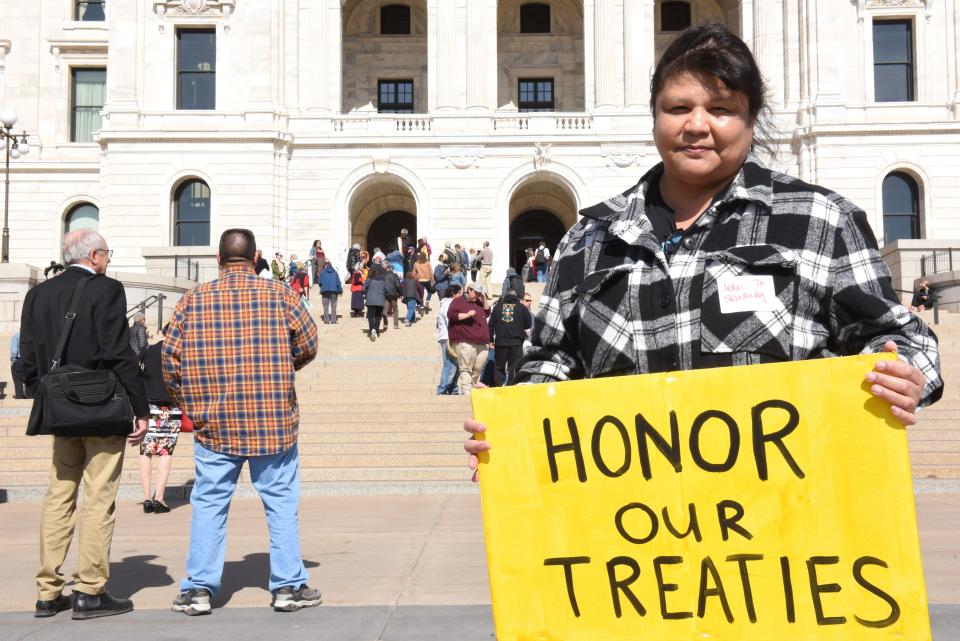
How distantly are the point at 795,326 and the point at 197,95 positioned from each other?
3587 centimetres

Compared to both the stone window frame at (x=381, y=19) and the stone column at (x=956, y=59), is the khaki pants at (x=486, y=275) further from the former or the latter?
the stone column at (x=956, y=59)

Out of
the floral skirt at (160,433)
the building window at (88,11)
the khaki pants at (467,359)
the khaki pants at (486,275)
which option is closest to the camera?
the floral skirt at (160,433)

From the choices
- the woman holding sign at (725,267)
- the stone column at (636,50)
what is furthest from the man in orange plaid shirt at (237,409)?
the stone column at (636,50)

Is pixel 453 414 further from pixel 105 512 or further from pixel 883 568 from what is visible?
pixel 883 568

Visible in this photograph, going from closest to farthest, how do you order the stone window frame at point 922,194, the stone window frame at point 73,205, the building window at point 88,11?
the stone window frame at point 922,194 < the stone window frame at point 73,205 < the building window at point 88,11

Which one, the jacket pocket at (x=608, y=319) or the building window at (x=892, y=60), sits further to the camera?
the building window at (x=892, y=60)

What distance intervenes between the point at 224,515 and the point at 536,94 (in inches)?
1452

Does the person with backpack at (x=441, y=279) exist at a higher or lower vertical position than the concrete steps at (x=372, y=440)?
higher

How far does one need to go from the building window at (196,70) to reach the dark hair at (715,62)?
115 feet

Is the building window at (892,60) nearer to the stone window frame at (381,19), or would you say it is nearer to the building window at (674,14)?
the building window at (674,14)

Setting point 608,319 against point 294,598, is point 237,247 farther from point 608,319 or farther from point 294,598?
point 608,319

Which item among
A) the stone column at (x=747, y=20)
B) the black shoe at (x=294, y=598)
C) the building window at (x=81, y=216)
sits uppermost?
the stone column at (x=747, y=20)

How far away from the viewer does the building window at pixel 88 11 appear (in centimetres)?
4294

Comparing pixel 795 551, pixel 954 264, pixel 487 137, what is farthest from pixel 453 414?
pixel 487 137
